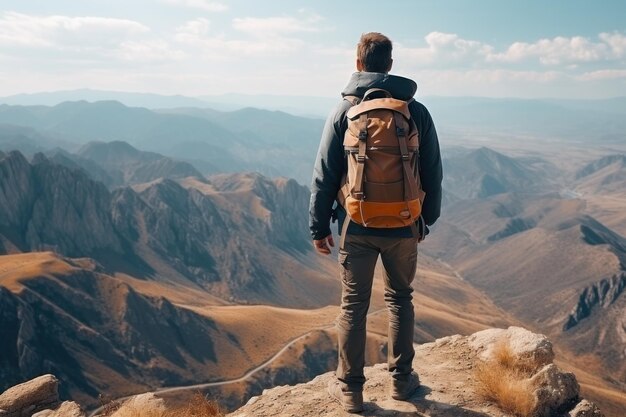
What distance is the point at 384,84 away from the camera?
7438 mm

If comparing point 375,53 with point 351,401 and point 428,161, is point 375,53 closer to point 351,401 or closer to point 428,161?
point 428,161

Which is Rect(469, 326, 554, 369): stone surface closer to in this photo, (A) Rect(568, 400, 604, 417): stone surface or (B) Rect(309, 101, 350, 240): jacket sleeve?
(A) Rect(568, 400, 604, 417): stone surface

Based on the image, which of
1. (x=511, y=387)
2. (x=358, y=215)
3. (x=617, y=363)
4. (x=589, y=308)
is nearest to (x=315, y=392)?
(x=511, y=387)

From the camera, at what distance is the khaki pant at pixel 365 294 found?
7.68 m

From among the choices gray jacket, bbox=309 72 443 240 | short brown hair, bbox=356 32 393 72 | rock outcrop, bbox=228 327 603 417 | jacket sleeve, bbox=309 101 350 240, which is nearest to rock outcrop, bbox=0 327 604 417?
rock outcrop, bbox=228 327 603 417

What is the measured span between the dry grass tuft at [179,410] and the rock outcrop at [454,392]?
1.79 ft

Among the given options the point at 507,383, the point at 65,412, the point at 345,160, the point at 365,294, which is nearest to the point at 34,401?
the point at 65,412

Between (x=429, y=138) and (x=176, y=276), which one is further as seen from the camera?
(x=176, y=276)

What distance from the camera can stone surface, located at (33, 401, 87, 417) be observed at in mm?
10930

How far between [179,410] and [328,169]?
5425 mm

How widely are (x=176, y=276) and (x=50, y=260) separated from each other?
8130 cm

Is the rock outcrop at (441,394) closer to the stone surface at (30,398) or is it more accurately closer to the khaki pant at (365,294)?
the stone surface at (30,398)

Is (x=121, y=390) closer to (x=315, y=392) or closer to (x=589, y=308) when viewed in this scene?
(x=315, y=392)

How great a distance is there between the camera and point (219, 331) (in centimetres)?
11331
